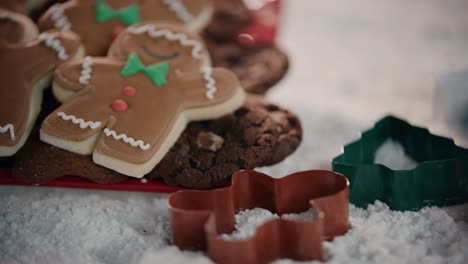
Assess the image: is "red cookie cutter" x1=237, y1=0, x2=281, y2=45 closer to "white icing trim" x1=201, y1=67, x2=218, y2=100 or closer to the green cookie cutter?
"white icing trim" x1=201, y1=67, x2=218, y2=100

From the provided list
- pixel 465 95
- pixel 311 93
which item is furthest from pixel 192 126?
pixel 465 95

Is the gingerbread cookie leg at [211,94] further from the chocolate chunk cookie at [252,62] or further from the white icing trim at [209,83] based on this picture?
the chocolate chunk cookie at [252,62]

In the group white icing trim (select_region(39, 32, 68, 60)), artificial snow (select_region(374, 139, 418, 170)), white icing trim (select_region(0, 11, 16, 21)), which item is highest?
artificial snow (select_region(374, 139, 418, 170))

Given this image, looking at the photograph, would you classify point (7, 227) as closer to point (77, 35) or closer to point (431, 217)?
point (77, 35)

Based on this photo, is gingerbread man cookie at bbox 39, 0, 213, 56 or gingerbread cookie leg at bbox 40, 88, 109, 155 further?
gingerbread man cookie at bbox 39, 0, 213, 56

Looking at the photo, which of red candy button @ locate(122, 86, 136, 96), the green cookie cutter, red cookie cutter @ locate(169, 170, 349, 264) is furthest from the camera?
red candy button @ locate(122, 86, 136, 96)

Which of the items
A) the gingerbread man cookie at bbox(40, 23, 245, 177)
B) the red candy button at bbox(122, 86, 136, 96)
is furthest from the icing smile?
the red candy button at bbox(122, 86, 136, 96)
